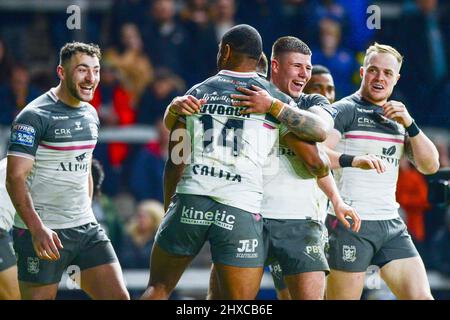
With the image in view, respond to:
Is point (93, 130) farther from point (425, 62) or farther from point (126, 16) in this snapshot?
point (425, 62)

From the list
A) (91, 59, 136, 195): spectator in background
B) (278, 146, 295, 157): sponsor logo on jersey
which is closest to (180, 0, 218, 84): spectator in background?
(91, 59, 136, 195): spectator in background

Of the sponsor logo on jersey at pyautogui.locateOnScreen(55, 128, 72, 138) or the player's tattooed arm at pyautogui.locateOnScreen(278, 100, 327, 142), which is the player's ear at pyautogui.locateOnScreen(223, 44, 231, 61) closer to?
the player's tattooed arm at pyautogui.locateOnScreen(278, 100, 327, 142)

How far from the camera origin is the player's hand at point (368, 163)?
286 inches

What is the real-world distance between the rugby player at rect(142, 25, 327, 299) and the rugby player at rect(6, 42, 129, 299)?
856 mm

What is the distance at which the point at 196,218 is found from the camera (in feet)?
22.0

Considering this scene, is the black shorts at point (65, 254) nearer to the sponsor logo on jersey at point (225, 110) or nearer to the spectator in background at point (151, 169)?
the sponsor logo on jersey at point (225, 110)

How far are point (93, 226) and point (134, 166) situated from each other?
4.65 metres

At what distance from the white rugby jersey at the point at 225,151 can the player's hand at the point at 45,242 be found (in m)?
1.03

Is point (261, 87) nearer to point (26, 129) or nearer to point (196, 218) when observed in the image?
point (196, 218)

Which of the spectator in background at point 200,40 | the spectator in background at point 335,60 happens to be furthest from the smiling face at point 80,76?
the spectator in background at point 200,40

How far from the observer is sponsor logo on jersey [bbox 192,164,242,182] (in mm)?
6754

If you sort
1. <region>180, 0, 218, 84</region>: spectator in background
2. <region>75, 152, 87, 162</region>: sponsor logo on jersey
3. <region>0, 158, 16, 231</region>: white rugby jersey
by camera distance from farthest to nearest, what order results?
<region>180, 0, 218, 84</region>: spectator in background → <region>0, 158, 16, 231</region>: white rugby jersey → <region>75, 152, 87, 162</region>: sponsor logo on jersey

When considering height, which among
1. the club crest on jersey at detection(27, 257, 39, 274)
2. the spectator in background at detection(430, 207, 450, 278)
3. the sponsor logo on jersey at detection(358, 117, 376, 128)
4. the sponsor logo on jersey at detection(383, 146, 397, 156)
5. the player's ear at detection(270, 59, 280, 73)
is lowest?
the spectator in background at detection(430, 207, 450, 278)

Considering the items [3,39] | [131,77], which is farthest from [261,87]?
[3,39]
